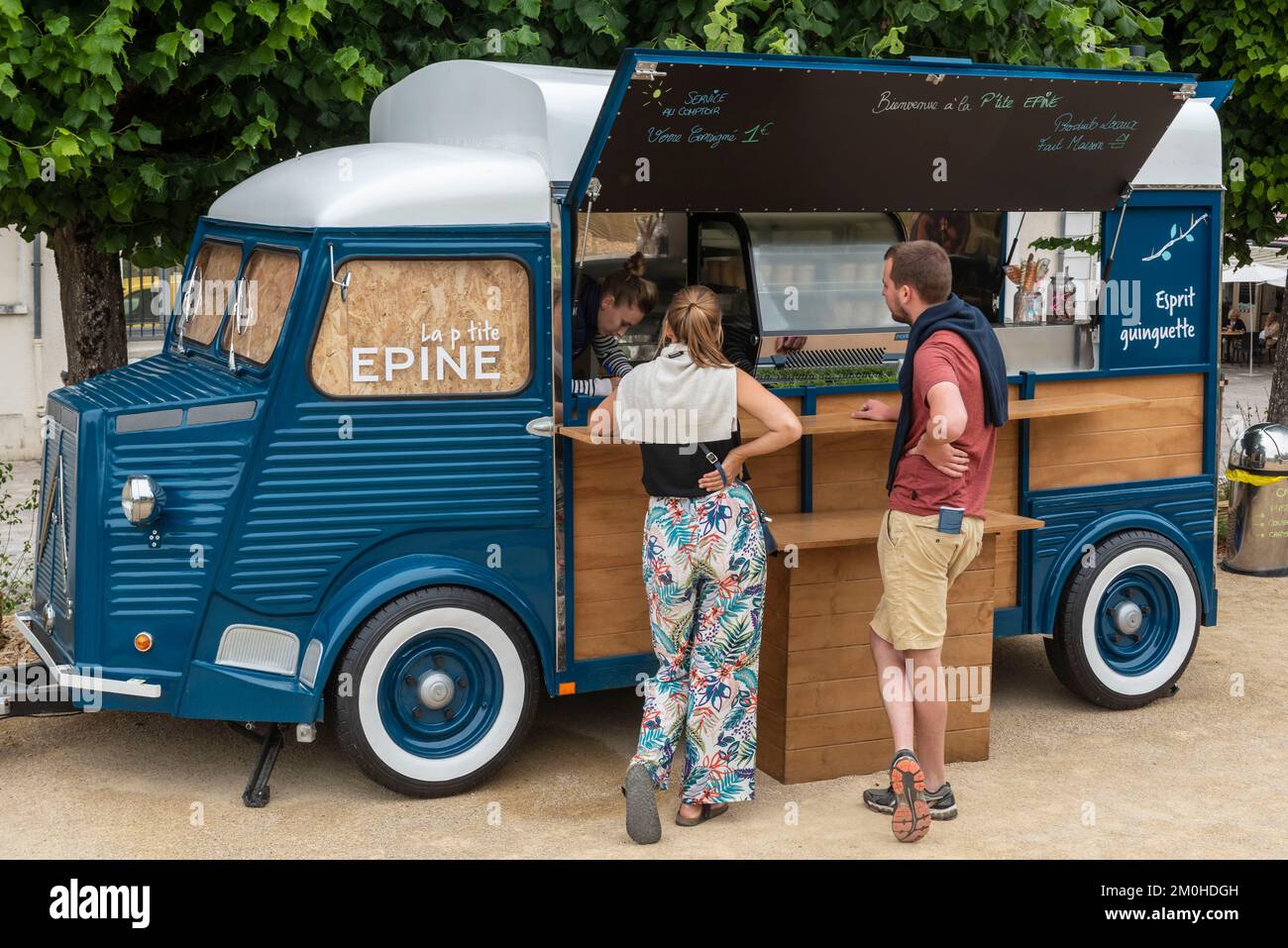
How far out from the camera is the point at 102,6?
23.0 feet

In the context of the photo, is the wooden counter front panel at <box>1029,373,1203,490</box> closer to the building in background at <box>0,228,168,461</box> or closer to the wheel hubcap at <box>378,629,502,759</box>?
the wheel hubcap at <box>378,629,502,759</box>

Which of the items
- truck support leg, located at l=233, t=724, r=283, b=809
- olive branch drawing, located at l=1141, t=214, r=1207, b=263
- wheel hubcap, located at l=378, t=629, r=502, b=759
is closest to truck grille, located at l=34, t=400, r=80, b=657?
truck support leg, located at l=233, t=724, r=283, b=809

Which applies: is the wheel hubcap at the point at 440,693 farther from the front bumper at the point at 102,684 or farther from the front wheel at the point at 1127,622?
the front wheel at the point at 1127,622

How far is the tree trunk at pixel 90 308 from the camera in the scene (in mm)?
8117

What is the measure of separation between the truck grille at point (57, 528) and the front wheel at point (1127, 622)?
422cm

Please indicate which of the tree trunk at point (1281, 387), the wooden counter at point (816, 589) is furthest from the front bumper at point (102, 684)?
the tree trunk at point (1281, 387)

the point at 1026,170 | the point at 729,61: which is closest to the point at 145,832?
the point at 729,61

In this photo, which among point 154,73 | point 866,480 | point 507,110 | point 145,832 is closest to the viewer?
point 145,832

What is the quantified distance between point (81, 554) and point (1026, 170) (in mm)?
4127

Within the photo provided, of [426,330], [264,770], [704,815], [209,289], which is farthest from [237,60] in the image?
[704,815]

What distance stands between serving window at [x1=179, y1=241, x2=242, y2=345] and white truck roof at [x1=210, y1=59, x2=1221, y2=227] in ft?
0.61

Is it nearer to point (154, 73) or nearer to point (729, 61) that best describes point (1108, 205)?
point (729, 61)

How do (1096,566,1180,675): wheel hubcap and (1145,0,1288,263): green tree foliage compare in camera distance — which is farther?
(1145,0,1288,263): green tree foliage

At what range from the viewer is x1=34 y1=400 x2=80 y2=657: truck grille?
5895mm
